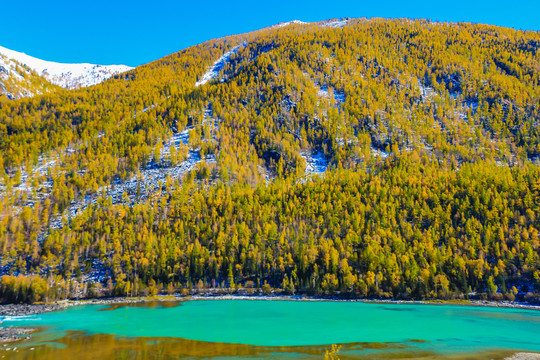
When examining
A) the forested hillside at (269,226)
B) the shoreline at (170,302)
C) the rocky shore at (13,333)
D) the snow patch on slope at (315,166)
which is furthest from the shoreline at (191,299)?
the snow patch on slope at (315,166)

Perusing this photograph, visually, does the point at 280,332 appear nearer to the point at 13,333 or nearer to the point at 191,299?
the point at 13,333

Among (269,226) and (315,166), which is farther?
(315,166)

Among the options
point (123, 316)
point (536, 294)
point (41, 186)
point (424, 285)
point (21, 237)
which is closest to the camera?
point (123, 316)

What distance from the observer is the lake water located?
4484 centimetres

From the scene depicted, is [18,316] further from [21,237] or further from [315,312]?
[315,312]

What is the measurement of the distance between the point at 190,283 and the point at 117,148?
113449mm

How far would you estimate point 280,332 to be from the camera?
5747 centimetres

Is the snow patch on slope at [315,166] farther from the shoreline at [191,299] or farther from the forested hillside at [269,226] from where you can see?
the shoreline at [191,299]

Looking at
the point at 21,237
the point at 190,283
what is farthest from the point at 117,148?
the point at 190,283

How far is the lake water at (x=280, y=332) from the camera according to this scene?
44.8m

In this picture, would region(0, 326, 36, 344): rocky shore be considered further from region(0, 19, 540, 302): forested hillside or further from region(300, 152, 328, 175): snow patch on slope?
region(300, 152, 328, 175): snow patch on slope

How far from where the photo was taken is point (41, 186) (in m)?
162

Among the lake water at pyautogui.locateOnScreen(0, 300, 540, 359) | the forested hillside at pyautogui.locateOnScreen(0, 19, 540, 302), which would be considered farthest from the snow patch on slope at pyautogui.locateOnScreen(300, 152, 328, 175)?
the lake water at pyautogui.locateOnScreen(0, 300, 540, 359)

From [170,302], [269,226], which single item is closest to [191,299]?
[170,302]
